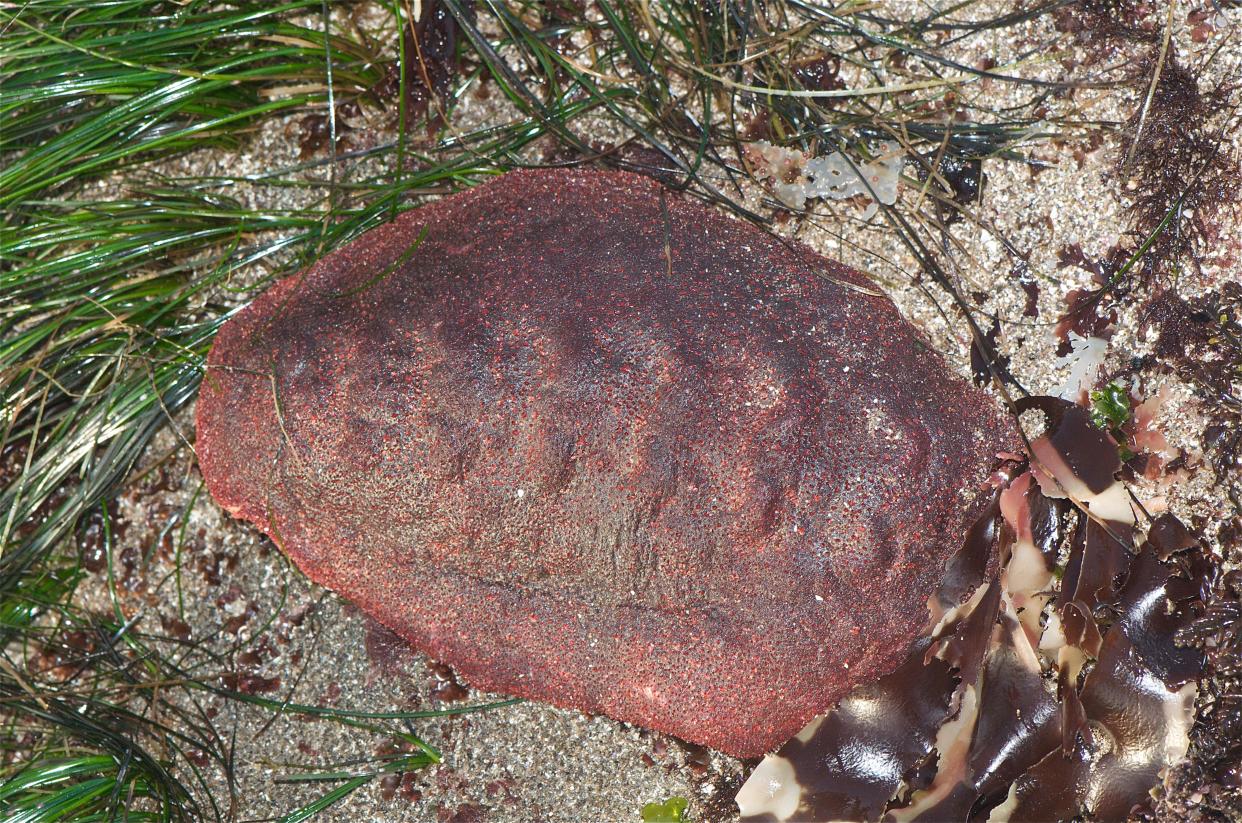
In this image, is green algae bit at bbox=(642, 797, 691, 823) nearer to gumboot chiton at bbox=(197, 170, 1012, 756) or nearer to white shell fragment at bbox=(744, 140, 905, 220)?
gumboot chiton at bbox=(197, 170, 1012, 756)

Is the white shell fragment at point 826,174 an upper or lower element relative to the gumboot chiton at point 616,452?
upper

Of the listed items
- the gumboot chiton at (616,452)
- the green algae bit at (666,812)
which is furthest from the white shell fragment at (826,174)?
the green algae bit at (666,812)

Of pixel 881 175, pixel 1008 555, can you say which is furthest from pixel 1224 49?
pixel 1008 555

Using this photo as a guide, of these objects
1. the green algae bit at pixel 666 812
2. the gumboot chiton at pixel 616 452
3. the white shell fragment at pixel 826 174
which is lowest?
the green algae bit at pixel 666 812

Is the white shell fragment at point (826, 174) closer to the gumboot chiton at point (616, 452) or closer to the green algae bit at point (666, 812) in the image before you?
the gumboot chiton at point (616, 452)

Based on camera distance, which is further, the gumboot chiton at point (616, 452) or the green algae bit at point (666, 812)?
the green algae bit at point (666, 812)

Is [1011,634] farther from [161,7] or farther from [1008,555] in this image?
[161,7]
